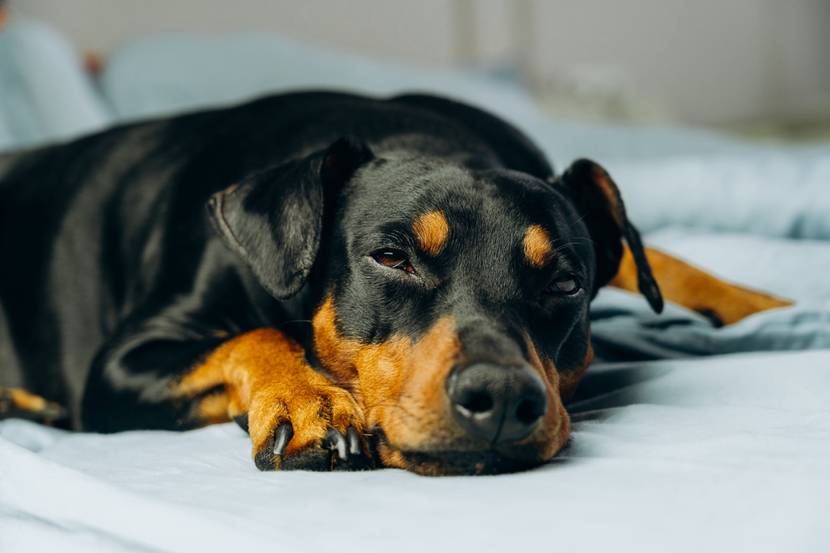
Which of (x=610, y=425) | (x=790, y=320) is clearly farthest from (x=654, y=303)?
(x=610, y=425)

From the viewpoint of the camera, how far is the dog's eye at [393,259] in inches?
68.4

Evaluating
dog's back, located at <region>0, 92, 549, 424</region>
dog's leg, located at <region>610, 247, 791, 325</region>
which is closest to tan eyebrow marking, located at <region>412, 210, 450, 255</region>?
dog's back, located at <region>0, 92, 549, 424</region>

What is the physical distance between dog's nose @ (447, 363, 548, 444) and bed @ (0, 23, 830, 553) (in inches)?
2.8

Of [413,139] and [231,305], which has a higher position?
[413,139]

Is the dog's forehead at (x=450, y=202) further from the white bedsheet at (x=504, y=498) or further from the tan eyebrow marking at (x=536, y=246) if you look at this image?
the white bedsheet at (x=504, y=498)

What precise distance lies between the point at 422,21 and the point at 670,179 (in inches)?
150

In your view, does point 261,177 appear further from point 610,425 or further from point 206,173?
point 610,425

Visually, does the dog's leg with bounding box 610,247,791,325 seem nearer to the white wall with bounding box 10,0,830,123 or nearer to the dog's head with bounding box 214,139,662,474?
the dog's head with bounding box 214,139,662,474

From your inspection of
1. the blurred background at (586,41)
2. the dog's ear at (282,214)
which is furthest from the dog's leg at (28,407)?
the blurred background at (586,41)

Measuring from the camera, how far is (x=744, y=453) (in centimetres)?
130

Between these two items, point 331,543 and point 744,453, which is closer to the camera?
point 331,543

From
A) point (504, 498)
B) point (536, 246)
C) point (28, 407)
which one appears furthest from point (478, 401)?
point (28, 407)

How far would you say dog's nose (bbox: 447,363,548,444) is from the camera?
1.35m

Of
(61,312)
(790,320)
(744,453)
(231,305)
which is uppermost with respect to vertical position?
(744,453)
